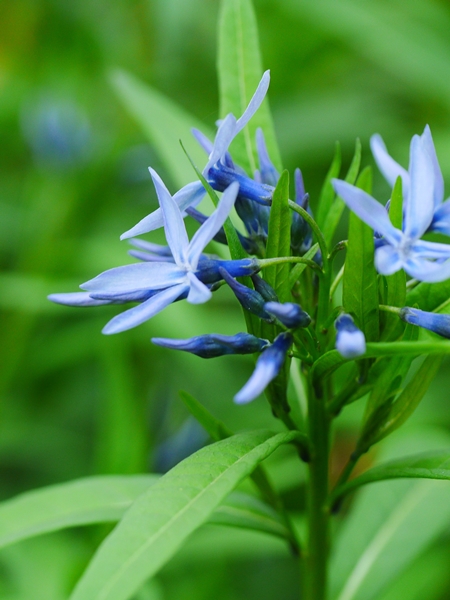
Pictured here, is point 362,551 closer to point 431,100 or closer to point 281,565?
point 281,565

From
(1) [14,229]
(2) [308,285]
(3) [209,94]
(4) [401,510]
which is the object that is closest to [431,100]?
(3) [209,94]

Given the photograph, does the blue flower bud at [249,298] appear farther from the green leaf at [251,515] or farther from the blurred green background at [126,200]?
the blurred green background at [126,200]

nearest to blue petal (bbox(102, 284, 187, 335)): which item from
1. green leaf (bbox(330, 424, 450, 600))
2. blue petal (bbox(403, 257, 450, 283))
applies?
blue petal (bbox(403, 257, 450, 283))

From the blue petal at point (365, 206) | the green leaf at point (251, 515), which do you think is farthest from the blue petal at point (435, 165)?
the green leaf at point (251, 515)

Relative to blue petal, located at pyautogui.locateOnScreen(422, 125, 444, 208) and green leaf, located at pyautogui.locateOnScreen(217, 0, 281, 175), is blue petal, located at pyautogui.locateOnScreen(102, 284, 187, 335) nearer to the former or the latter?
blue petal, located at pyautogui.locateOnScreen(422, 125, 444, 208)

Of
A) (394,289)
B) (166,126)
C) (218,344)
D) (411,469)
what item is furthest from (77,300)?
(166,126)
